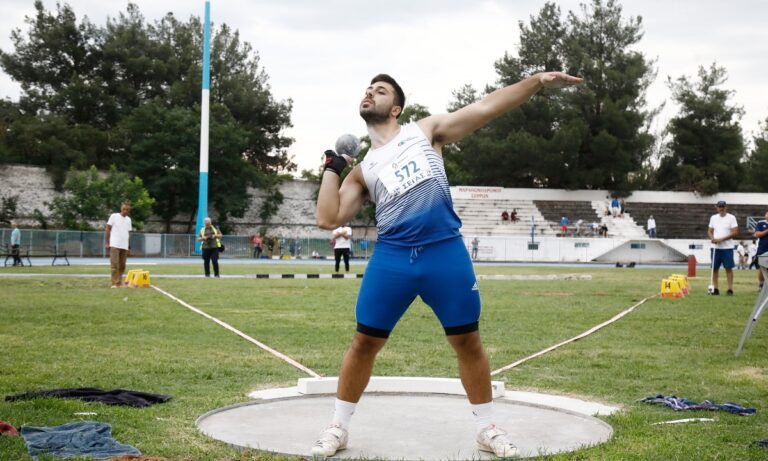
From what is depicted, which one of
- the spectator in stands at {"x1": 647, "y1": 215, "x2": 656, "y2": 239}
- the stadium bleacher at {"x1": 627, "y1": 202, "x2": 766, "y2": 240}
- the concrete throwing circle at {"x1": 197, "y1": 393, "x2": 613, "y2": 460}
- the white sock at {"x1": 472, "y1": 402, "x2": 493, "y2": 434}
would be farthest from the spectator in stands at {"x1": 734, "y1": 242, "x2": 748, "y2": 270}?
the white sock at {"x1": 472, "y1": 402, "x2": 493, "y2": 434}

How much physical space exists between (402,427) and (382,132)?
6.37ft

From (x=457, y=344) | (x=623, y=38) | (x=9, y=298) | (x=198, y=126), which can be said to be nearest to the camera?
(x=457, y=344)

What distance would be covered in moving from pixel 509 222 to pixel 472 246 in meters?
7.54

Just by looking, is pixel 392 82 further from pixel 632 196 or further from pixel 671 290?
pixel 632 196

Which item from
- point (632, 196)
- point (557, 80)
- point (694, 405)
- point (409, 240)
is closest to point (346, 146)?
point (409, 240)

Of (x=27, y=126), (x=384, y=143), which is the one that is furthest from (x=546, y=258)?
(x=384, y=143)

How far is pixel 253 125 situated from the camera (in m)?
74.9

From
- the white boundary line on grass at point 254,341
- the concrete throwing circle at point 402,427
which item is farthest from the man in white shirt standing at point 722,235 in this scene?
the concrete throwing circle at point 402,427

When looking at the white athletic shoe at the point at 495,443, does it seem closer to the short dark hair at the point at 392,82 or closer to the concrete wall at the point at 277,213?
the short dark hair at the point at 392,82

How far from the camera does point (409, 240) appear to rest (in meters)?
4.87

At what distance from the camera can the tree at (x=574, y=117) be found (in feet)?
226

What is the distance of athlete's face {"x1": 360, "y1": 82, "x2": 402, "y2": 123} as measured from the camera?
5152 millimetres

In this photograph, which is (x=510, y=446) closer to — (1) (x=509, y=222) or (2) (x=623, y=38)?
(1) (x=509, y=222)

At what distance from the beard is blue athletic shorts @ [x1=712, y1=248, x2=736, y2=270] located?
52.0 ft
